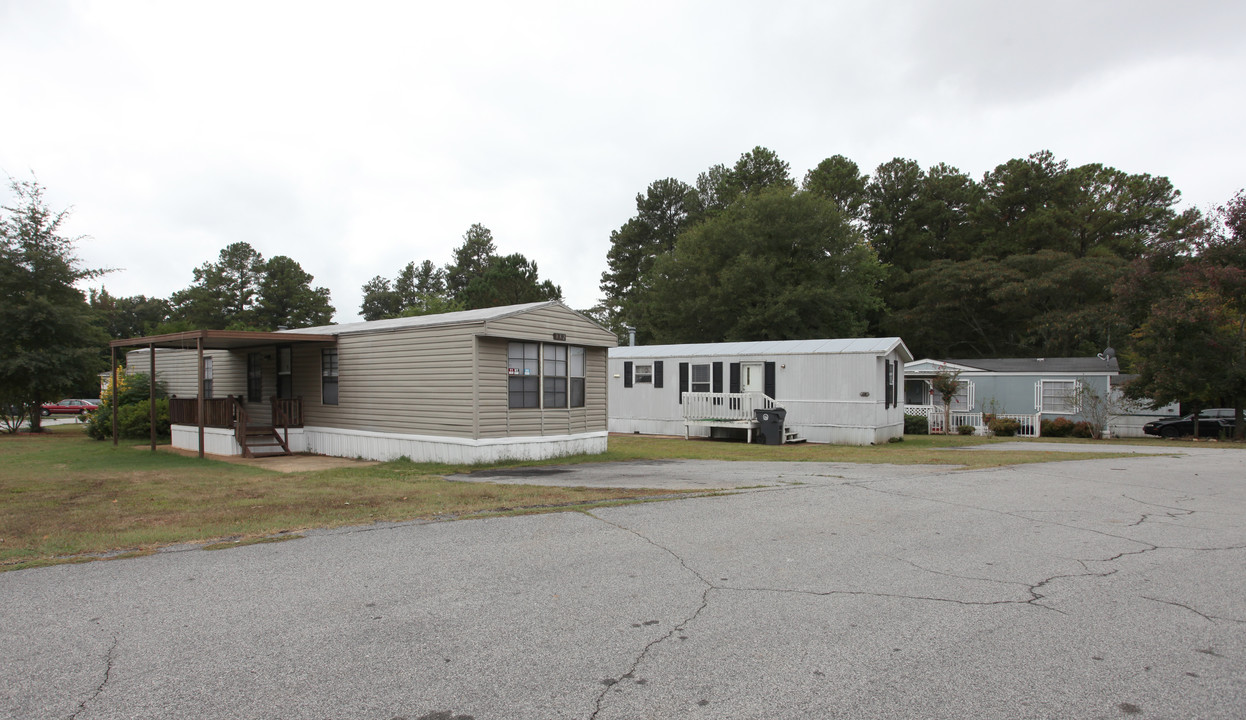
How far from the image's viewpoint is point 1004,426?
26.0 metres

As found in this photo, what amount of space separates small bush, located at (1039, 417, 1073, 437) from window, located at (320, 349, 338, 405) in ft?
80.8

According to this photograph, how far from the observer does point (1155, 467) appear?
1367 cm

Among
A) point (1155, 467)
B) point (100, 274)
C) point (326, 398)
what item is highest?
point (100, 274)

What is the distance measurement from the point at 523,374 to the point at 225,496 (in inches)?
252

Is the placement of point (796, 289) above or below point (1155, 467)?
above

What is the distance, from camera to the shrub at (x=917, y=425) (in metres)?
26.8

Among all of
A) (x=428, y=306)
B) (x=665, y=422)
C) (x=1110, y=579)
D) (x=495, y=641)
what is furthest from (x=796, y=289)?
(x=495, y=641)

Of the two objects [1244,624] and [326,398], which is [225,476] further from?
[1244,624]

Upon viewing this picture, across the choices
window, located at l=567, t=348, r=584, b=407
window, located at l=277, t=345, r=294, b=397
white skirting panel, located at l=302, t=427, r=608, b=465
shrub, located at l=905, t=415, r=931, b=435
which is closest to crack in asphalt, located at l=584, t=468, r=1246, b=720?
white skirting panel, located at l=302, t=427, r=608, b=465

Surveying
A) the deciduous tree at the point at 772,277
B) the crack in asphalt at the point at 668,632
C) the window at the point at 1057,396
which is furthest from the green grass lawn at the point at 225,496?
the deciduous tree at the point at 772,277

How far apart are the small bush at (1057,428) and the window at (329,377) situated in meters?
24.6

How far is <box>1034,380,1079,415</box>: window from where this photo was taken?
2764 cm

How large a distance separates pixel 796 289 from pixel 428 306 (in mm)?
23077

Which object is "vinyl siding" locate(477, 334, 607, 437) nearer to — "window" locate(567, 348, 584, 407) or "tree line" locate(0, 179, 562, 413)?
"window" locate(567, 348, 584, 407)
